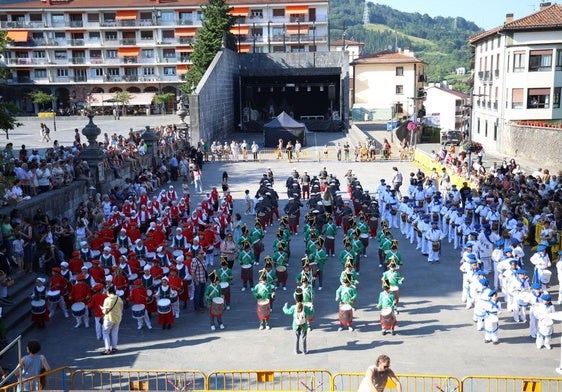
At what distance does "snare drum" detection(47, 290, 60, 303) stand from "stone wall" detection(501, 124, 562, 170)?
2804cm

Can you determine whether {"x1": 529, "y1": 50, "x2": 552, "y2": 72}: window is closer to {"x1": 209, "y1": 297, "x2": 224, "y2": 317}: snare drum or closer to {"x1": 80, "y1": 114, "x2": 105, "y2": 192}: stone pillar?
{"x1": 80, "y1": 114, "x2": 105, "y2": 192}: stone pillar

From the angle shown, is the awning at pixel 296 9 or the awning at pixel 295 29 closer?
the awning at pixel 296 9

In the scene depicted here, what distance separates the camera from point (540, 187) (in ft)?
72.1

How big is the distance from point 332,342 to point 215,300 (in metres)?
2.56

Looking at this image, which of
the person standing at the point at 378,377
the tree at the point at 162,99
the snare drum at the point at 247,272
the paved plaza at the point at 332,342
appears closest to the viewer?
the person standing at the point at 378,377

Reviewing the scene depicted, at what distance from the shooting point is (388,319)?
1226cm

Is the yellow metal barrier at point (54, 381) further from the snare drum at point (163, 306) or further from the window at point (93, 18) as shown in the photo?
the window at point (93, 18)

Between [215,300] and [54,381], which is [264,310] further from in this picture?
[54,381]

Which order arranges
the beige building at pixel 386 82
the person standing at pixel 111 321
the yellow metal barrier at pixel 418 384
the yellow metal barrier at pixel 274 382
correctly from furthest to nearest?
1. the beige building at pixel 386 82
2. the person standing at pixel 111 321
3. the yellow metal barrier at pixel 274 382
4. the yellow metal barrier at pixel 418 384

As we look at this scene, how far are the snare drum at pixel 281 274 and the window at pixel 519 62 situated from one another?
31.5 m

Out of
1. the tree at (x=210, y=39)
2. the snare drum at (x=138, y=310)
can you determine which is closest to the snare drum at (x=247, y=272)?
the snare drum at (x=138, y=310)

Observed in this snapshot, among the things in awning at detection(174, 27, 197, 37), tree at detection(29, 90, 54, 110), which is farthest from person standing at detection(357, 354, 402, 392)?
awning at detection(174, 27, 197, 37)

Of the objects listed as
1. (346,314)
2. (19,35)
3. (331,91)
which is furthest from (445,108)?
(346,314)

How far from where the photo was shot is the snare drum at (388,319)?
40.2ft
